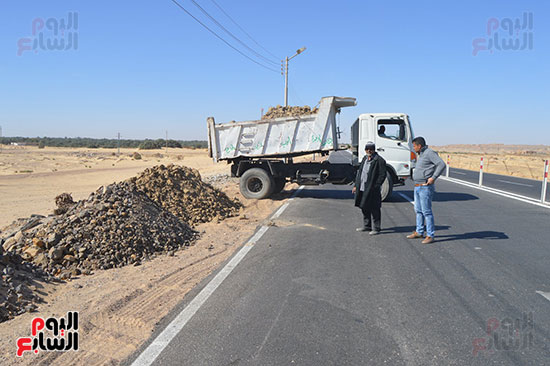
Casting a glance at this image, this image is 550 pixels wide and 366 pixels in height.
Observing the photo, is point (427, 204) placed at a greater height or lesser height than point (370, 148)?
lesser

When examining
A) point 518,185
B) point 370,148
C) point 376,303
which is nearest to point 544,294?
point 376,303

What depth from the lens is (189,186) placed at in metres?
11.2

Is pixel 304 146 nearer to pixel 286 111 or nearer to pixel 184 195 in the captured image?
pixel 286 111

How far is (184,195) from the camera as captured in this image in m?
10.7

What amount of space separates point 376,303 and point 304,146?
8.64 meters

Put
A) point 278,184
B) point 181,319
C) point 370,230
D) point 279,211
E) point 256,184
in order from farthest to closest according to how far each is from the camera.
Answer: point 278,184
point 256,184
point 279,211
point 370,230
point 181,319

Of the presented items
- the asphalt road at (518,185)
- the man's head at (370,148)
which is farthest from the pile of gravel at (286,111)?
the asphalt road at (518,185)

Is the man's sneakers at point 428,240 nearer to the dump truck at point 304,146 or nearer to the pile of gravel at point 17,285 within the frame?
the dump truck at point 304,146

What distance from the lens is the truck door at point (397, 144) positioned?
41.0 ft

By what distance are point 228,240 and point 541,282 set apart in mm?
4871

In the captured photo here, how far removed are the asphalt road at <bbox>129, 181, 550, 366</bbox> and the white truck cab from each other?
4489 millimetres

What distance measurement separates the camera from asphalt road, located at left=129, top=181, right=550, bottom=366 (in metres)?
3.46

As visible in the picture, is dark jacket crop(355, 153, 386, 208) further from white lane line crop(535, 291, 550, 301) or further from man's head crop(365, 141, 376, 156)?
white lane line crop(535, 291, 550, 301)

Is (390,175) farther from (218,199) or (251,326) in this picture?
(251,326)
